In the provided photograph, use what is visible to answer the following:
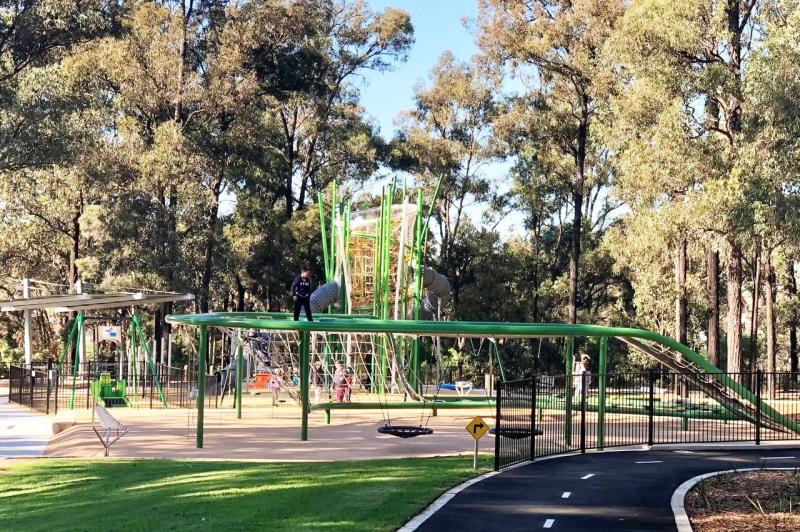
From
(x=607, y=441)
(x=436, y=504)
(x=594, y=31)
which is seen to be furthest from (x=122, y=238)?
(x=436, y=504)

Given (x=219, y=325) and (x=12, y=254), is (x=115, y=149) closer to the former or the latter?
(x=12, y=254)

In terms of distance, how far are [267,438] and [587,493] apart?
36.0 feet

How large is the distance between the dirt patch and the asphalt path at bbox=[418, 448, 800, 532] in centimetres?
43

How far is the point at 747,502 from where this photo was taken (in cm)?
1332

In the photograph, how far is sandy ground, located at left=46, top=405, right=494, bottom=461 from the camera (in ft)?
68.3

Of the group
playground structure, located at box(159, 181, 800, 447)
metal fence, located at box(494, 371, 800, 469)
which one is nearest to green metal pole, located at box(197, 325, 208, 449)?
playground structure, located at box(159, 181, 800, 447)

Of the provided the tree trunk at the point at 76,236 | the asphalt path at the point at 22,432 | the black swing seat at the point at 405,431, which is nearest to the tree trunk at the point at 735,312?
the black swing seat at the point at 405,431

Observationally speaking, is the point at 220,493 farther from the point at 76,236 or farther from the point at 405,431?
the point at 76,236

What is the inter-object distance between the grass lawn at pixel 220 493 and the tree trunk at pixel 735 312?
60.0ft

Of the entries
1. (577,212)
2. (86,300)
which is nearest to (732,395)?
(86,300)

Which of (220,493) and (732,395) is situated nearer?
(220,493)

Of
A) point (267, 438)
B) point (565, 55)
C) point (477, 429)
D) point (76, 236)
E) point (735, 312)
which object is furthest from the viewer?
point (76, 236)

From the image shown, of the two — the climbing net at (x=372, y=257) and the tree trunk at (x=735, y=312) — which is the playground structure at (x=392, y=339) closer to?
the climbing net at (x=372, y=257)

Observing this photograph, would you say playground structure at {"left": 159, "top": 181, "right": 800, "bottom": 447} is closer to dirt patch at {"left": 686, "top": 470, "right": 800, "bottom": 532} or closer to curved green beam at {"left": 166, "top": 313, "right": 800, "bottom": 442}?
curved green beam at {"left": 166, "top": 313, "right": 800, "bottom": 442}
